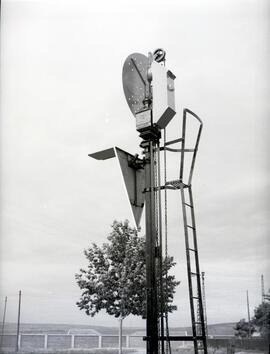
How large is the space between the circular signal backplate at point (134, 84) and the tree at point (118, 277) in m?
12.9

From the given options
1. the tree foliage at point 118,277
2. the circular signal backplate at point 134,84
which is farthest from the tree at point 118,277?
the circular signal backplate at point 134,84

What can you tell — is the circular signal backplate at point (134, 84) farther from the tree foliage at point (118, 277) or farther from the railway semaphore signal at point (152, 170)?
the tree foliage at point (118, 277)

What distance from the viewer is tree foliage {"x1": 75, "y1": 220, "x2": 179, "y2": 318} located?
16.1m

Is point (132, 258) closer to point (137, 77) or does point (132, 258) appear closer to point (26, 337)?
point (26, 337)

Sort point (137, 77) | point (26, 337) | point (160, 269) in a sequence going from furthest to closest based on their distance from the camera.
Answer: point (26, 337) → point (137, 77) → point (160, 269)

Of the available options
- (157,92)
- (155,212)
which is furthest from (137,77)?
(155,212)

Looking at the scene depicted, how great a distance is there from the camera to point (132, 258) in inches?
646

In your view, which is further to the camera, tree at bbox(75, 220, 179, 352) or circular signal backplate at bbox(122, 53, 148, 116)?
tree at bbox(75, 220, 179, 352)

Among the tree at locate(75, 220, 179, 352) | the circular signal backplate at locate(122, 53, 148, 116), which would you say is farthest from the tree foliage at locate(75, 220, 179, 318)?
the circular signal backplate at locate(122, 53, 148, 116)

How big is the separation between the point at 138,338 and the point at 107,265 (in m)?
4.48

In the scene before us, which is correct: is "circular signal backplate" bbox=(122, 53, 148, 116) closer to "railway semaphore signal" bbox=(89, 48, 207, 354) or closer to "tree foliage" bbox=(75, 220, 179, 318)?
"railway semaphore signal" bbox=(89, 48, 207, 354)

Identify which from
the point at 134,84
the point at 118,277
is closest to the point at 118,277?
the point at 118,277

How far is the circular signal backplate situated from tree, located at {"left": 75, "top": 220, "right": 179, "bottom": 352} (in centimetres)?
1286

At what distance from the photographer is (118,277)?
16.5m
